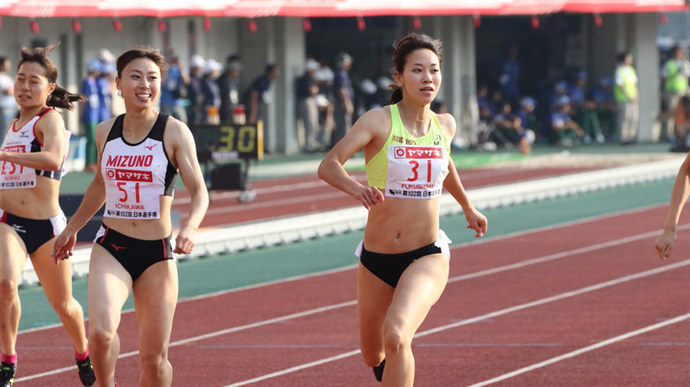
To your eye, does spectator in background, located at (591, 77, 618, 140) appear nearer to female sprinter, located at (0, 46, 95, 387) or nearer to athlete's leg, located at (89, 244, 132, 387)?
female sprinter, located at (0, 46, 95, 387)

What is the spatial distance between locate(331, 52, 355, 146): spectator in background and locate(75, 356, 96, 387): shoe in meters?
21.9

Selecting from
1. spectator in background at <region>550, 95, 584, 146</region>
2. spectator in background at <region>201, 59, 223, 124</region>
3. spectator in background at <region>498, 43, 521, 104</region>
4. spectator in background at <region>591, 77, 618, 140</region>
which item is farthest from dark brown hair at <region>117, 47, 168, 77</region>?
spectator in background at <region>591, 77, 618, 140</region>

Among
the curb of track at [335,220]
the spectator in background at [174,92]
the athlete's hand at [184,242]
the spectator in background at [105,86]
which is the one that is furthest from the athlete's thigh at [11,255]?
the spectator in background at [174,92]

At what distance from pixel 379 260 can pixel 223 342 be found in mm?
3532

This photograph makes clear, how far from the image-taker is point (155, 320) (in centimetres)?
711

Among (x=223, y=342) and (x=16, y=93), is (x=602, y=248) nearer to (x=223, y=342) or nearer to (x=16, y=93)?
(x=223, y=342)

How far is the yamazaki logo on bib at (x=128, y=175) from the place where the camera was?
23.9ft

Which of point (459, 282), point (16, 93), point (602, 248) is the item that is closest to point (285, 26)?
point (602, 248)

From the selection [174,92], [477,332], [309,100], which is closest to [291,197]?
[174,92]

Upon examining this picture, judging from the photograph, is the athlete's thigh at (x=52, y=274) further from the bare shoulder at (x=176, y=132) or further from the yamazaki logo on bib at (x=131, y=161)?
the bare shoulder at (x=176, y=132)

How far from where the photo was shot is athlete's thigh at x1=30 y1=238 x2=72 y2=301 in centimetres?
847

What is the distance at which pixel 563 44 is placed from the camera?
3750cm

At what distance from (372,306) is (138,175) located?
4.15 feet

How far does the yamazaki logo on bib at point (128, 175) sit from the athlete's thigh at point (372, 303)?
1.09 meters
